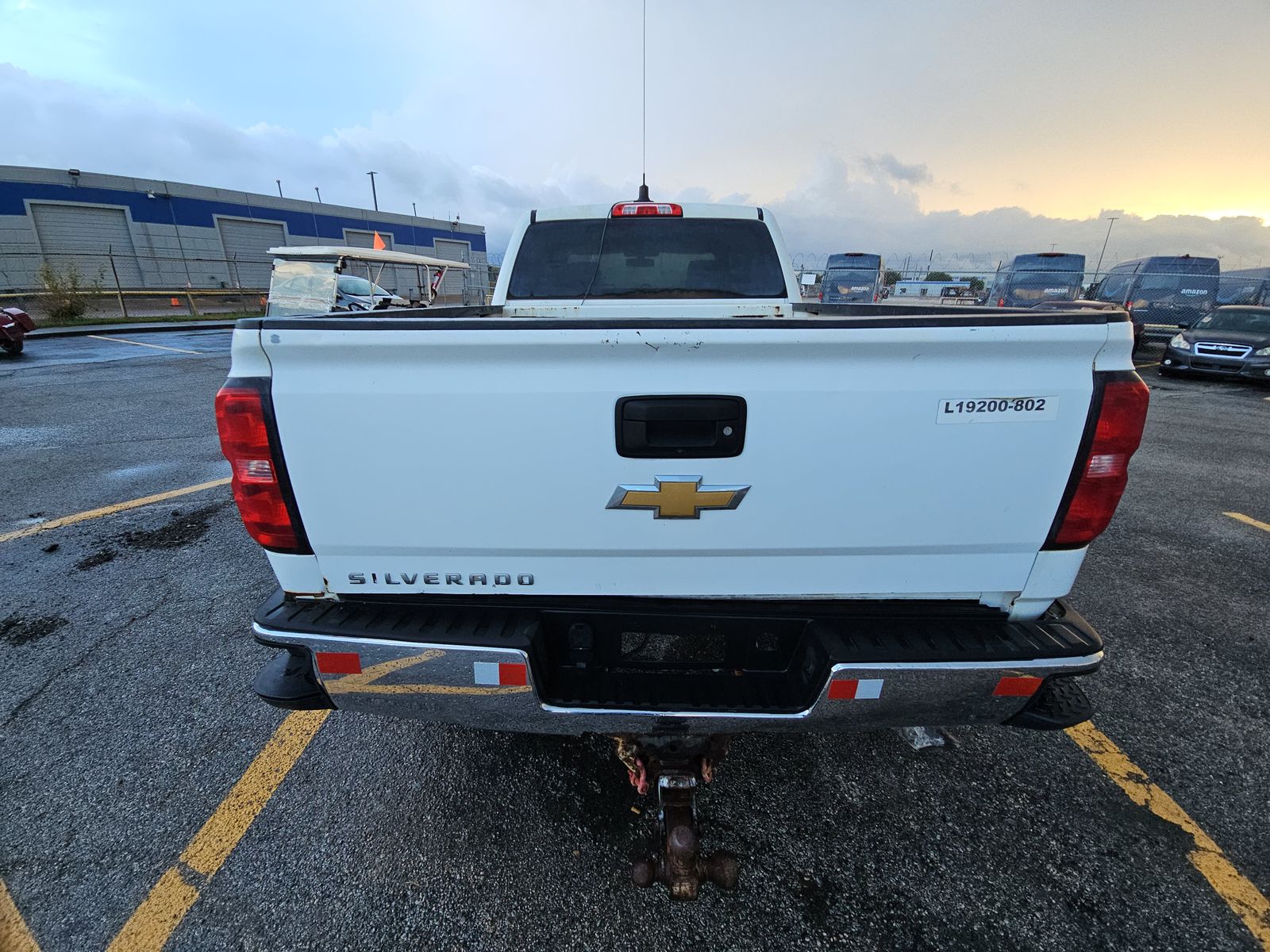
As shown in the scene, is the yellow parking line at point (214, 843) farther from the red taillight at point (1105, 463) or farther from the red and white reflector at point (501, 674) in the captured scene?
the red taillight at point (1105, 463)

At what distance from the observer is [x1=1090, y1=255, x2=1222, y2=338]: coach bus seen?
1527 centimetres

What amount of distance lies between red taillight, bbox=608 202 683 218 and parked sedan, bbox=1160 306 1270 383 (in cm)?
1369

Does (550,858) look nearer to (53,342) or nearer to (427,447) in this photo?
(427,447)

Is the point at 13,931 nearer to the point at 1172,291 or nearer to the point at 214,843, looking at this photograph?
the point at 214,843

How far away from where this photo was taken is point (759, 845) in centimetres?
204

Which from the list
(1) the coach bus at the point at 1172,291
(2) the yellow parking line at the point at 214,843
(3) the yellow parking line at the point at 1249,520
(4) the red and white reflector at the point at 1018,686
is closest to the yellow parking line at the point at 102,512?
(2) the yellow parking line at the point at 214,843

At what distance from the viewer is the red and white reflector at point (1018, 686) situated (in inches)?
63.7

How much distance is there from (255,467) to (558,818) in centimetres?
160

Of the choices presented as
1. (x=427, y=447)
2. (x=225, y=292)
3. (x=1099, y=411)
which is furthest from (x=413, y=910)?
(x=225, y=292)

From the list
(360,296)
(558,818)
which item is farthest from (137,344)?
(558,818)

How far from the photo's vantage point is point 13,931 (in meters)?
1.79

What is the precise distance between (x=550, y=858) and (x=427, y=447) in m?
1.49

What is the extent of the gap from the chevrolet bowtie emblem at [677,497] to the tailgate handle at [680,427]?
7 cm

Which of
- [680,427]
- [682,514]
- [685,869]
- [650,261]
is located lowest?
[685,869]
